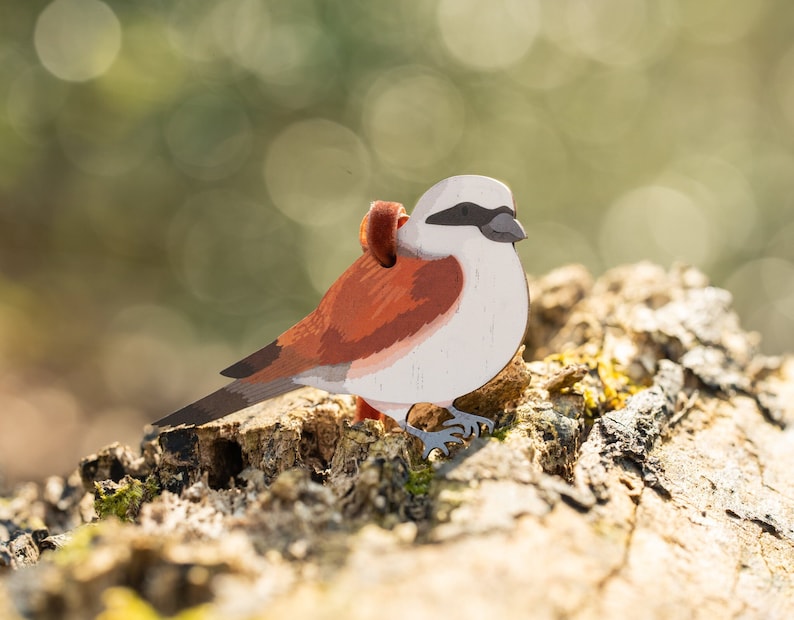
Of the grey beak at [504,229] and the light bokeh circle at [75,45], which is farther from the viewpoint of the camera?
the light bokeh circle at [75,45]

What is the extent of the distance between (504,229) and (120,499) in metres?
1.78

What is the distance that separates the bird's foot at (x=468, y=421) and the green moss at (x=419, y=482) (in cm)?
45

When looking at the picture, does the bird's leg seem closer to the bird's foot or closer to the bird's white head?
the bird's foot

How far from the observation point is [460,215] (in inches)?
105

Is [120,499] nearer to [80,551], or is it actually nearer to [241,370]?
[241,370]

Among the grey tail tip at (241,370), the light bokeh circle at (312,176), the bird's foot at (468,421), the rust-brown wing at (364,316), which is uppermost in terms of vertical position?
the light bokeh circle at (312,176)

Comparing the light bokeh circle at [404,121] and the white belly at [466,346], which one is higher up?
the light bokeh circle at [404,121]

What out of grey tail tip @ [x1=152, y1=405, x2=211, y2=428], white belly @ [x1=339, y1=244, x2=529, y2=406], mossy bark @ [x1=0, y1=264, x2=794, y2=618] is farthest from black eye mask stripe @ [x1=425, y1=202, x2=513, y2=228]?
grey tail tip @ [x1=152, y1=405, x2=211, y2=428]

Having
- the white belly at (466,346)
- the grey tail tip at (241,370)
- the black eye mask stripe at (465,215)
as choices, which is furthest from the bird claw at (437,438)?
the black eye mask stripe at (465,215)

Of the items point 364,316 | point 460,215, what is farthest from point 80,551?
point 460,215

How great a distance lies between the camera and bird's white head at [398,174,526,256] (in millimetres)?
2654

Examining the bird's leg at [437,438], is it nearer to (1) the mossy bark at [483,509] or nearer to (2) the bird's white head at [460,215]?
(1) the mossy bark at [483,509]

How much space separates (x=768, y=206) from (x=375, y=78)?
553 centimetres

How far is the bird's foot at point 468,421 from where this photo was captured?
8.71ft
